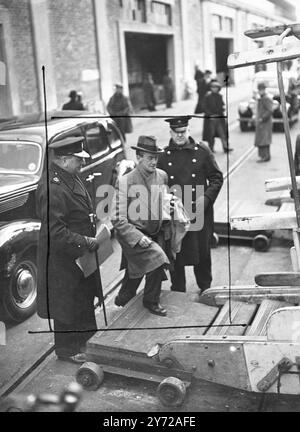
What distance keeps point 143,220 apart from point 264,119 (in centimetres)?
770

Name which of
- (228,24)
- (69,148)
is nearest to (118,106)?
(228,24)

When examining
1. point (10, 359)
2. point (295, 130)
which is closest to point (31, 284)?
point (10, 359)

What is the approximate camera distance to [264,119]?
11148mm

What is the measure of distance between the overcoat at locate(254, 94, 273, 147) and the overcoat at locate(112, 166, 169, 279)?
7.49 m

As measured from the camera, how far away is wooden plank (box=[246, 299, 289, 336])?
3.60 metres

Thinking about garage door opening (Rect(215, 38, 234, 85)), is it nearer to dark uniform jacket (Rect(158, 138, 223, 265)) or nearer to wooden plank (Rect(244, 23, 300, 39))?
dark uniform jacket (Rect(158, 138, 223, 265))

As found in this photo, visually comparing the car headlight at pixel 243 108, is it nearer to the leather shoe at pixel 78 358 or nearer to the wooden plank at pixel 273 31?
the wooden plank at pixel 273 31

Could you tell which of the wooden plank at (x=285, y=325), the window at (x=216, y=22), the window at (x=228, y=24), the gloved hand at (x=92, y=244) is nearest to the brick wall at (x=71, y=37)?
the gloved hand at (x=92, y=244)

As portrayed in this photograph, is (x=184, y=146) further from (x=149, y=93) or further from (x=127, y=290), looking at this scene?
(x=149, y=93)

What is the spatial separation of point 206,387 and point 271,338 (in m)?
Answer: 0.76

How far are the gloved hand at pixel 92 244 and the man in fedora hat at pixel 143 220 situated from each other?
30cm

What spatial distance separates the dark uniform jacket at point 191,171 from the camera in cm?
465

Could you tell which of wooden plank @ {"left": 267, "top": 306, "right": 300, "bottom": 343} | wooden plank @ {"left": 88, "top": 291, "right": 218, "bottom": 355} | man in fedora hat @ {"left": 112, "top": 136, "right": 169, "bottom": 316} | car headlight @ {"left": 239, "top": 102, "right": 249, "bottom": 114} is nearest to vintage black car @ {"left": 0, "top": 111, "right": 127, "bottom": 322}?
man in fedora hat @ {"left": 112, "top": 136, "right": 169, "bottom": 316}
